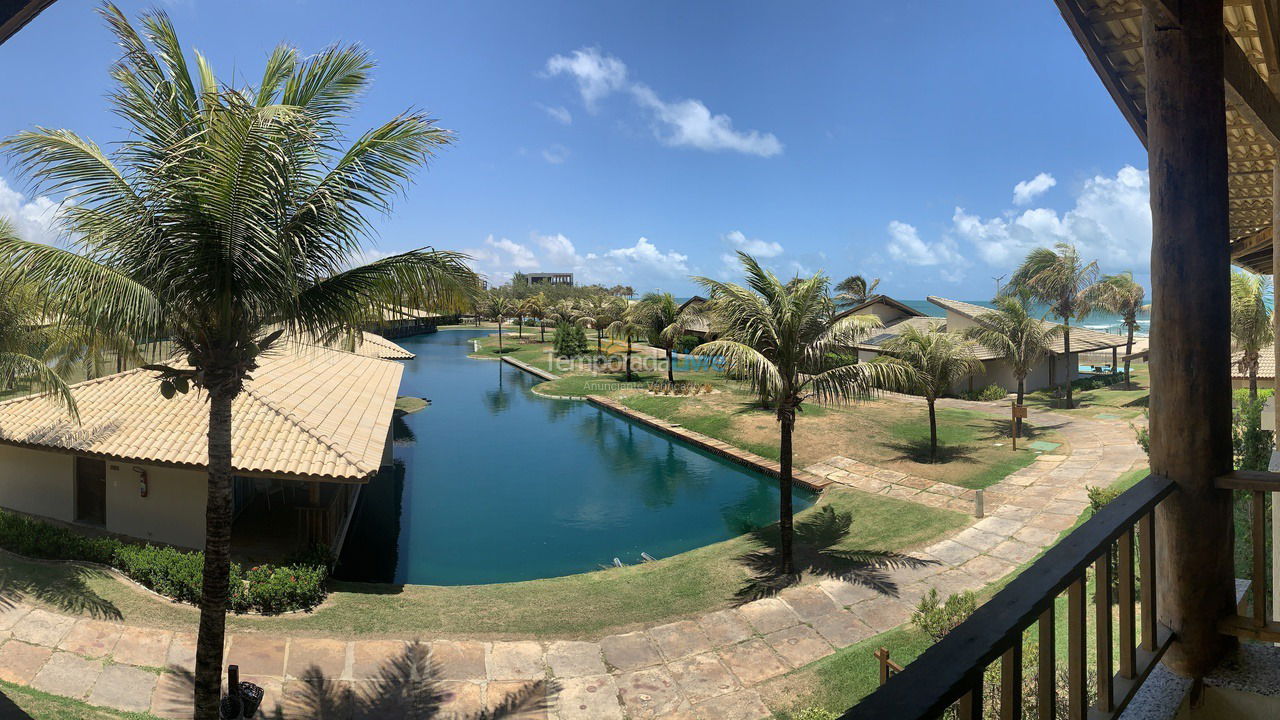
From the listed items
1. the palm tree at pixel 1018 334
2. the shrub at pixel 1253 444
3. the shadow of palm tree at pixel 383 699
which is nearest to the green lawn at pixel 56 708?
the shadow of palm tree at pixel 383 699

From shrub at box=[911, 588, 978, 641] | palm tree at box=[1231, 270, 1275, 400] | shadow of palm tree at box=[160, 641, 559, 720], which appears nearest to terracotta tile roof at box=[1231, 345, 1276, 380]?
palm tree at box=[1231, 270, 1275, 400]

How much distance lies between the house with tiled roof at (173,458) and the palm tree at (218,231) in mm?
3913

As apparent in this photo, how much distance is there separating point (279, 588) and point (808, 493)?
12.4 m

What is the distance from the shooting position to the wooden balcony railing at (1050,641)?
4.20 ft

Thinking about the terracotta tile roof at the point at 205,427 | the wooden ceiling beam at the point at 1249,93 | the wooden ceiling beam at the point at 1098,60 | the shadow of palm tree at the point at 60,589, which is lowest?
the shadow of palm tree at the point at 60,589

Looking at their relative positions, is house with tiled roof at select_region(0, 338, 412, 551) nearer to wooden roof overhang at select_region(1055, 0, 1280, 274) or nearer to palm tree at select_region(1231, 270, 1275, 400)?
wooden roof overhang at select_region(1055, 0, 1280, 274)

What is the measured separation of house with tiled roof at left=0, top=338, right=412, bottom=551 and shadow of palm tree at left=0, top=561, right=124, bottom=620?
173cm

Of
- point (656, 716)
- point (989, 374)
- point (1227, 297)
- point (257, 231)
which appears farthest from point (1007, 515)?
point (989, 374)

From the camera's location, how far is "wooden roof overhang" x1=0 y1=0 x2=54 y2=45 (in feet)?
4.37

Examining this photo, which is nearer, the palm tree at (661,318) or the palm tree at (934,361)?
the palm tree at (934,361)

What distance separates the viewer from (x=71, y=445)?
443 inches

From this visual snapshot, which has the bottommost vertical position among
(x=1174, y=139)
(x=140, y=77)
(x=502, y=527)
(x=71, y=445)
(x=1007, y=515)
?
(x=502, y=527)

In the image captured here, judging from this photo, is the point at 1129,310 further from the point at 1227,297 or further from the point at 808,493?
the point at 1227,297

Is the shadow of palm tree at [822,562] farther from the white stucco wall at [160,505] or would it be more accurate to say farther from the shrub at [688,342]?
the shrub at [688,342]
